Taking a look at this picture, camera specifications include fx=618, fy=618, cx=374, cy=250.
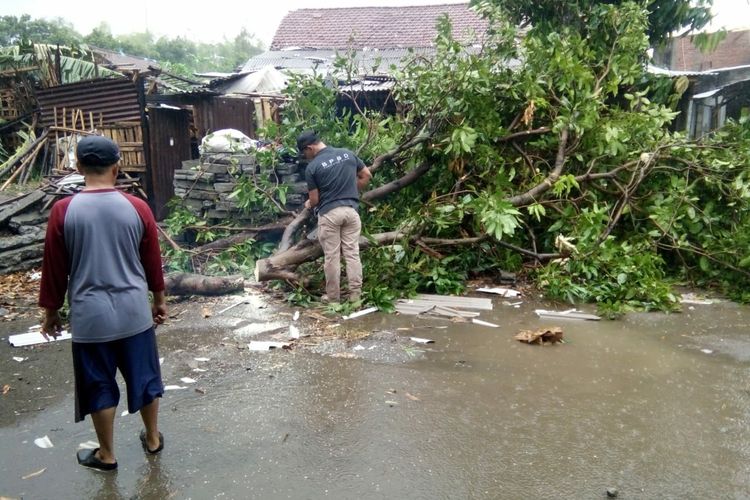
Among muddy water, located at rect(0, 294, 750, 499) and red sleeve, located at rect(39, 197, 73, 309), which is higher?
red sleeve, located at rect(39, 197, 73, 309)

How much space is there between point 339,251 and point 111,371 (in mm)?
3238

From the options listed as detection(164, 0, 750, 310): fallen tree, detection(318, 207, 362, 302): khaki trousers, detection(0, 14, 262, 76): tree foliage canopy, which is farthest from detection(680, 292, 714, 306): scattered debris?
detection(0, 14, 262, 76): tree foliage canopy

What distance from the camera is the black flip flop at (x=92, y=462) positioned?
3164mm

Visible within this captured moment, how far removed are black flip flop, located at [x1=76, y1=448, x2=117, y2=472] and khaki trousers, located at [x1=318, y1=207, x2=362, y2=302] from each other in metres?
3.10

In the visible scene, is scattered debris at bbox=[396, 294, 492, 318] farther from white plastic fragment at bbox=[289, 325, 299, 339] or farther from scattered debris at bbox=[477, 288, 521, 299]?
white plastic fragment at bbox=[289, 325, 299, 339]

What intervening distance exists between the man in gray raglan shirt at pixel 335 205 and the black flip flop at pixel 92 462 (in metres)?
3.10

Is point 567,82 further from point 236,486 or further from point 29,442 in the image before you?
point 29,442

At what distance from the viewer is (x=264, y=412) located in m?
3.85

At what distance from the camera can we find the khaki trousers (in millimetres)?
6000

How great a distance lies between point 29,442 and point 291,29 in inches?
705

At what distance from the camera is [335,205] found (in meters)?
5.93

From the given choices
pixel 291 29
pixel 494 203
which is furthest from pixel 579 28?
pixel 291 29

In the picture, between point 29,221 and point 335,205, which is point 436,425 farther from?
point 29,221

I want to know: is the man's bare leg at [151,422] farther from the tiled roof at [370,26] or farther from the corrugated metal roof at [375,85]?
Answer: the tiled roof at [370,26]
